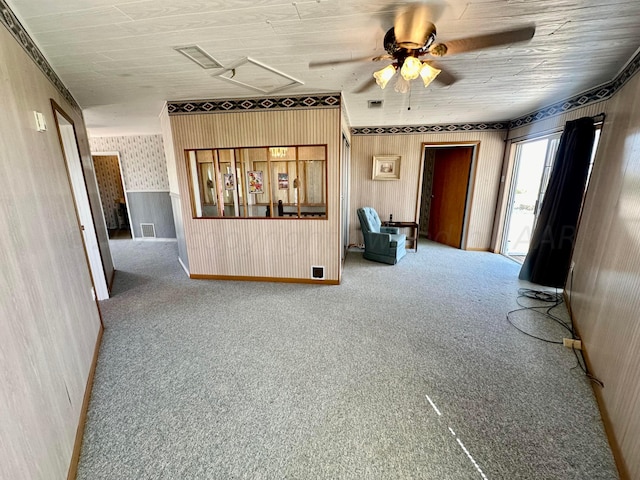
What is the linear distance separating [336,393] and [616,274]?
Answer: 2.15 m

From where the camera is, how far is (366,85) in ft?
8.77

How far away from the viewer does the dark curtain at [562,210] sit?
292cm

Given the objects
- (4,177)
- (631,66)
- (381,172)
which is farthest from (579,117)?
(4,177)

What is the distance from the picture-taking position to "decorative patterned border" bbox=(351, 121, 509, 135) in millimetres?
4543

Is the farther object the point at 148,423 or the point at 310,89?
the point at 310,89

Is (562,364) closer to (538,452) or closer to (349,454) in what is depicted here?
(538,452)

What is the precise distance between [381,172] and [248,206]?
2787mm

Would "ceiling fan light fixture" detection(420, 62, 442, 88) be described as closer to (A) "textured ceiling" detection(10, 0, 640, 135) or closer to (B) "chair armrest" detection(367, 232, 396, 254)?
(A) "textured ceiling" detection(10, 0, 640, 135)

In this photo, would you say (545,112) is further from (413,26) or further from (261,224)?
(261,224)

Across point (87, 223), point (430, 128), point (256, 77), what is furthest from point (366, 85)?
point (87, 223)

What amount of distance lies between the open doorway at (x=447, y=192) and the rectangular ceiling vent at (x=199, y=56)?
3959 millimetres

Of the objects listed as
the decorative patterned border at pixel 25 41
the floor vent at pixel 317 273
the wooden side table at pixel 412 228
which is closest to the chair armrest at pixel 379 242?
the wooden side table at pixel 412 228

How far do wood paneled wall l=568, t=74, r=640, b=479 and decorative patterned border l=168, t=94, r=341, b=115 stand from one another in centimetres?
261

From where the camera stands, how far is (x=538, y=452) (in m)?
1.38
